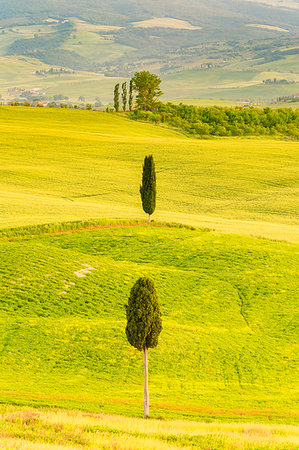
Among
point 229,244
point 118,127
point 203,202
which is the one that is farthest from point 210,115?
point 229,244

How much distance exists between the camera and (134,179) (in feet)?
269

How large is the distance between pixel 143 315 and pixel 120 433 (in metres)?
5.54

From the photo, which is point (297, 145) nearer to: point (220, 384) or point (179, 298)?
point (179, 298)

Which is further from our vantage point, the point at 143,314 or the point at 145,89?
the point at 145,89

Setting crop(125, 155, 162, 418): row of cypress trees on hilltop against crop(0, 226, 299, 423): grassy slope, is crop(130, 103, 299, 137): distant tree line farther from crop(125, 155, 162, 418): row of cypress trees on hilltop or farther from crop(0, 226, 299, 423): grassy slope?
crop(125, 155, 162, 418): row of cypress trees on hilltop

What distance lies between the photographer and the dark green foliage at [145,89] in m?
160

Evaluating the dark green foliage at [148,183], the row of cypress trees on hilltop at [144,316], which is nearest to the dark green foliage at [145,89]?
the dark green foliage at [148,183]

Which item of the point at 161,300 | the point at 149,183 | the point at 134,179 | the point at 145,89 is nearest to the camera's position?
the point at 161,300

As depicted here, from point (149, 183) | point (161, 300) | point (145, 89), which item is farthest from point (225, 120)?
point (161, 300)

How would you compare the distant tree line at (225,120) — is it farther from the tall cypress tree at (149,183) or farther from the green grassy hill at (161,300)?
the tall cypress tree at (149,183)

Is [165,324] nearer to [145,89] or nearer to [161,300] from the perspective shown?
[161,300]

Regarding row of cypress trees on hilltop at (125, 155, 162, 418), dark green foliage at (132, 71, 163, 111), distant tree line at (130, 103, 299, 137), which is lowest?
row of cypress trees on hilltop at (125, 155, 162, 418)

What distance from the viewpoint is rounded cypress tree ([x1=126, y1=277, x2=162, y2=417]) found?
22.5 metres

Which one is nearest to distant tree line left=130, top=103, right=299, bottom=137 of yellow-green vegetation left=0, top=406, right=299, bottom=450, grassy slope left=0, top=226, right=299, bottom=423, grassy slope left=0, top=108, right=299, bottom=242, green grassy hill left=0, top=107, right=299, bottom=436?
grassy slope left=0, top=108, right=299, bottom=242
